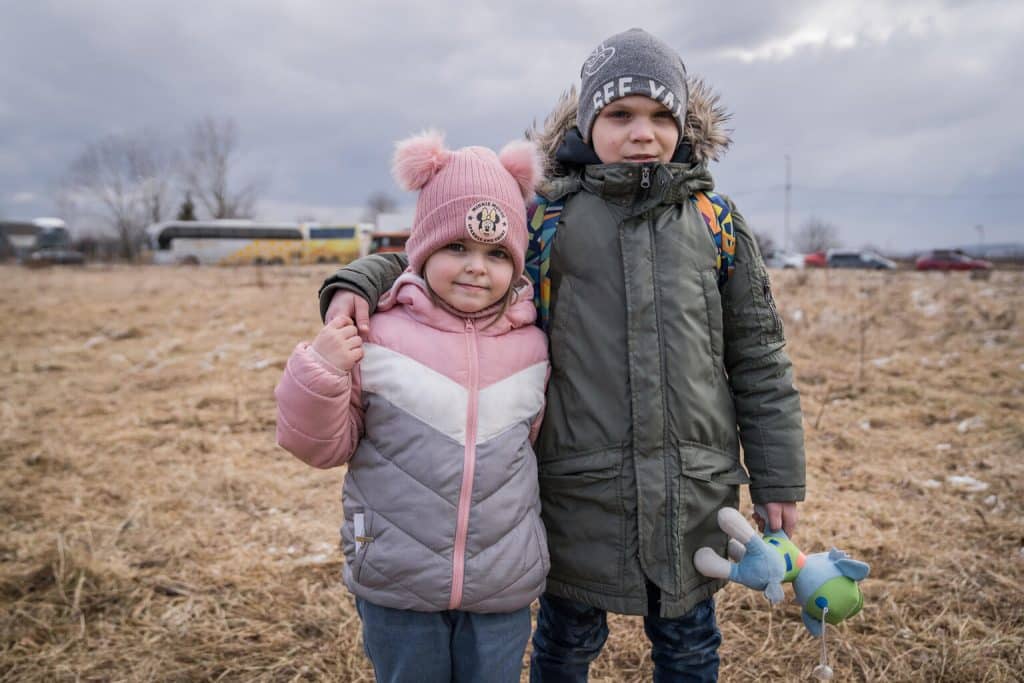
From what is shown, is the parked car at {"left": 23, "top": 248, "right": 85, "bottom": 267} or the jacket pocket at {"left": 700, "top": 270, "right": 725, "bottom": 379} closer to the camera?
the jacket pocket at {"left": 700, "top": 270, "right": 725, "bottom": 379}

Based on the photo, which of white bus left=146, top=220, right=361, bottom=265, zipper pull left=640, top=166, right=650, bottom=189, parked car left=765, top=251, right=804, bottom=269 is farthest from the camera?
white bus left=146, top=220, right=361, bottom=265

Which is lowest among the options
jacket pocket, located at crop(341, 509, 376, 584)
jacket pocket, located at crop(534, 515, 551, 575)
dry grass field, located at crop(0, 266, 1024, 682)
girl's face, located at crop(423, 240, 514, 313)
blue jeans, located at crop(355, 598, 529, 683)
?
dry grass field, located at crop(0, 266, 1024, 682)

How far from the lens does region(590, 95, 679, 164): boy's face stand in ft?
5.02

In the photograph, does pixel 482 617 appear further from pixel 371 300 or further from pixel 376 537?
pixel 371 300

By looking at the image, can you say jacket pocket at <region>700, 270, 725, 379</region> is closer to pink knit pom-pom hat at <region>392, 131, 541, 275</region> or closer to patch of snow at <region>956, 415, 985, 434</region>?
pink knit pom-pom hat at <region>392, 131, 541, 275</region>

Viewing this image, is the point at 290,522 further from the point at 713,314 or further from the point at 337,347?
the point at 713,314

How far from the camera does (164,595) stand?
263cm

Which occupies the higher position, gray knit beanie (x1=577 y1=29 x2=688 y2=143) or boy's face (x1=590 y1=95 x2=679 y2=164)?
gray knit beanie (x1=577 y1=29 x2=688 y2=143)

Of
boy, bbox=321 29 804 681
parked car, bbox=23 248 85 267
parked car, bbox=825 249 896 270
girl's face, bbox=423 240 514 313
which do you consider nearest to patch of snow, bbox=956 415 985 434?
boy, bbox=321 29 804 681

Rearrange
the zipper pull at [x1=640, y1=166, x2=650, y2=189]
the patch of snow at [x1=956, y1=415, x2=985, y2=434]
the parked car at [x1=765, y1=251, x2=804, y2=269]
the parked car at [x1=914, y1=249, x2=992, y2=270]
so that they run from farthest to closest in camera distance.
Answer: the parked car at [x1=765, y1=251, x2=804, y2=269] → the parked car at [x1=914, y1=249, x2=992, y2=270] → the patch of snow at [x1=956, y1=415, x2=985, y2=434] → the zipper pull at [x1=640, y1=166, x2=650, y2=189]

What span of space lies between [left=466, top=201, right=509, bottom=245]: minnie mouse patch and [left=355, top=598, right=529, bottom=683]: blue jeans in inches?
31.8

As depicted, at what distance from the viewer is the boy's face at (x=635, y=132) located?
1530mm

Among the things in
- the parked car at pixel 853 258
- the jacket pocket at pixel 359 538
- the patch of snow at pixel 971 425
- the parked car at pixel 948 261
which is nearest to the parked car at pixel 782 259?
the parked car at pixel 853 258

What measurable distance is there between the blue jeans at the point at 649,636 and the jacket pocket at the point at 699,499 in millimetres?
160
